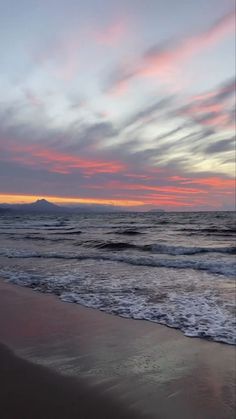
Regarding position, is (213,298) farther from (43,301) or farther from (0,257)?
(0,257)

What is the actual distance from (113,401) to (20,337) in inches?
102

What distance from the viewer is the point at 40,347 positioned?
572 cm

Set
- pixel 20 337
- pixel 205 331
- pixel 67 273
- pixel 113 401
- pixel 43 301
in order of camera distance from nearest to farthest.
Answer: pixel 113 401 → pixel 20 337 → pixel 205 331 → pixel 43 301 → pixel 67 273

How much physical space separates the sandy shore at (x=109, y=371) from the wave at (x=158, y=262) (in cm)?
749

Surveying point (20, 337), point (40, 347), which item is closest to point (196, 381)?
point (40, 347)

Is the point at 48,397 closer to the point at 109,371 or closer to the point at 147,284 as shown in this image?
the point at 109,371

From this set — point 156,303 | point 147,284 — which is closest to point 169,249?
point 147,284

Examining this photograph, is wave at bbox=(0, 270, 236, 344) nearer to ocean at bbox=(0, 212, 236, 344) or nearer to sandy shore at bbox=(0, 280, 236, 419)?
ocean at bbox=(0, 212, 236, 344)

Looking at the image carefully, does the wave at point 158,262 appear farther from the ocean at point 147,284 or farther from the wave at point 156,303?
the wave at point 156,303

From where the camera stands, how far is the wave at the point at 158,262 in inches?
561

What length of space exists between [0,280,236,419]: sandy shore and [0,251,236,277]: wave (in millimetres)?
7485

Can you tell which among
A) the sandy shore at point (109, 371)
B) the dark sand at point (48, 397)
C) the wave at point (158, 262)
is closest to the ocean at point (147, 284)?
the wave at point (158, 262)

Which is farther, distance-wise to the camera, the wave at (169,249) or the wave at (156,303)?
the wave at (169,249)

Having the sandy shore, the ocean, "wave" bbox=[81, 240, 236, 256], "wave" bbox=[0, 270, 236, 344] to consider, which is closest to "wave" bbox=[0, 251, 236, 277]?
the ocean
